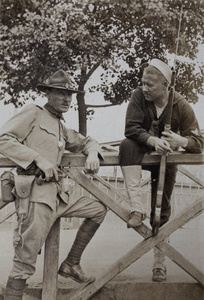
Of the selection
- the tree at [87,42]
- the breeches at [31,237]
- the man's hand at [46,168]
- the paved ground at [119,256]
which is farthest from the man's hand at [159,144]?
the breeches at [31,237]

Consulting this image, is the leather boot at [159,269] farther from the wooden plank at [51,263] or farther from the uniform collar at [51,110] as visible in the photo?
the uniform collar at [51,110]

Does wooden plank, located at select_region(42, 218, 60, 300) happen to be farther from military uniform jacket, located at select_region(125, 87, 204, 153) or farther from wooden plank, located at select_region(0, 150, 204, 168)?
military uniform jacket, located at select_region(125, 87, 204, 153)

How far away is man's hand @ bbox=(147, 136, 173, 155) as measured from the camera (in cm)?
396

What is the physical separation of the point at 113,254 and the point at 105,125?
1.92 m

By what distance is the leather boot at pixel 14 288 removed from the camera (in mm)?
3975

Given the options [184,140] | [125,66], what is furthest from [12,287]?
[125,66]

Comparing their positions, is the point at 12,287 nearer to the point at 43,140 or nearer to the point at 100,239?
the point at 43,140

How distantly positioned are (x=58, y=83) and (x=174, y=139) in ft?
3.94

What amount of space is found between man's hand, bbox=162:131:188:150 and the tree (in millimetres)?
717

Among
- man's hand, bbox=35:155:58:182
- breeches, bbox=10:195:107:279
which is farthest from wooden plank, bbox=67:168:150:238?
breeches, bbox=10:195:107:279

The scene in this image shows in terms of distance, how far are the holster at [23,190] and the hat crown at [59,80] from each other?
2.96 ft

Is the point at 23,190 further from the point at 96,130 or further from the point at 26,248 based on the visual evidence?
the point at 96,130

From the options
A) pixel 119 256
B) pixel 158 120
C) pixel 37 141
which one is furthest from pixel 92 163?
pixel 119 256

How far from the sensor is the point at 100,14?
182 inches
